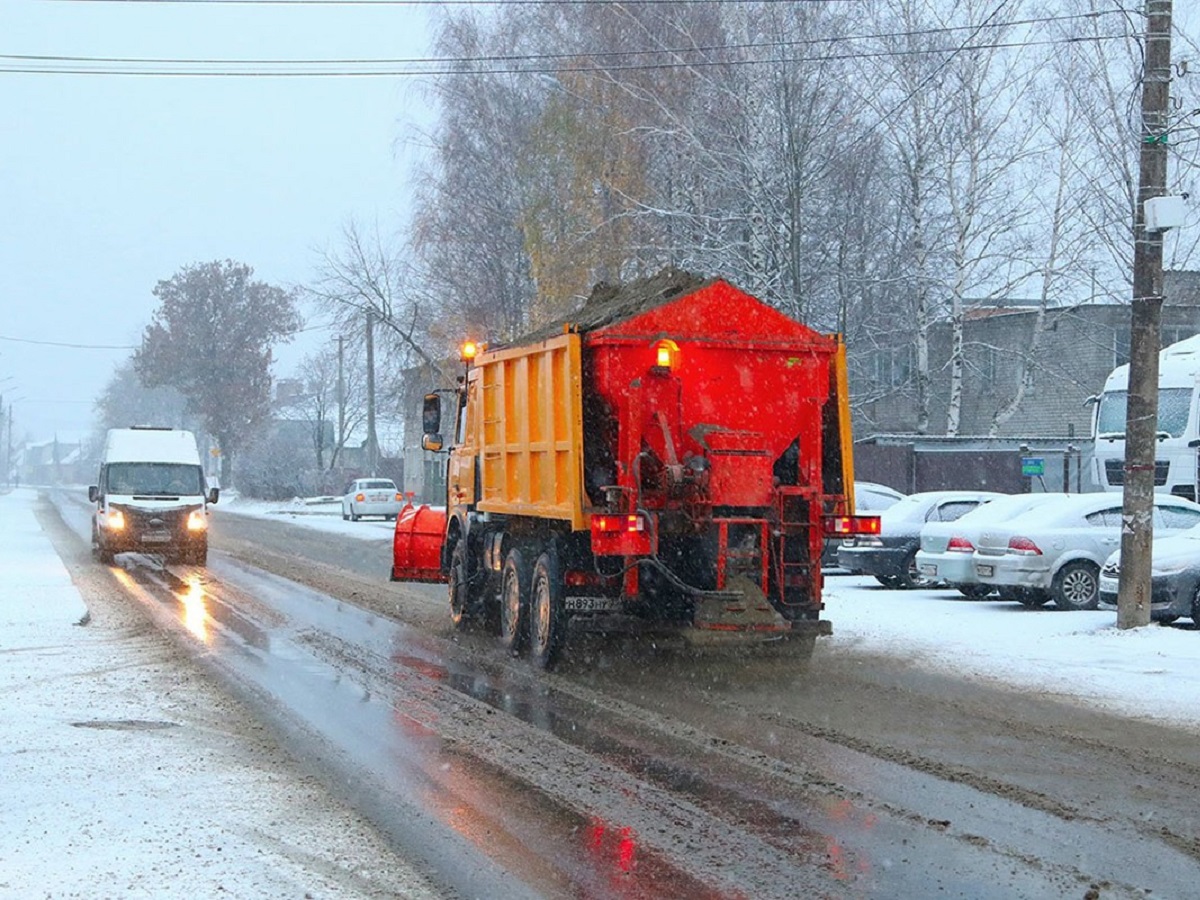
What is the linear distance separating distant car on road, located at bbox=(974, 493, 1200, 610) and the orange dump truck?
5.74 metres

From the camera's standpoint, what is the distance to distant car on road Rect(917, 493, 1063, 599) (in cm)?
1870

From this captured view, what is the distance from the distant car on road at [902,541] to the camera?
2159 cm

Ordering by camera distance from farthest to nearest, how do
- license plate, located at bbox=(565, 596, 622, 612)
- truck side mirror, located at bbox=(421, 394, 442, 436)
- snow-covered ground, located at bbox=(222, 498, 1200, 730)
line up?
truck side mirror, located at bbox=(421, 394, 442, 436)
license plate, located at bbox=(565, 596, 622, 612)
snow-covered ground, located at bbox=(222, 498, 1200, 730)

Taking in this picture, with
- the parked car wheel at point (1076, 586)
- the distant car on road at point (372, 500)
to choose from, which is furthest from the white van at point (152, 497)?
the distant car on road at point (372, 500)

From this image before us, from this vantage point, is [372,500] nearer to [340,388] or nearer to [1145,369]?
[340,388]

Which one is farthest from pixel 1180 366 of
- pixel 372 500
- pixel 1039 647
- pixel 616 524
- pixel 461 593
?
pixel 372 500

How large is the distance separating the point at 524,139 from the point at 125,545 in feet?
51.1

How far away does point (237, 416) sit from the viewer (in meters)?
80.2

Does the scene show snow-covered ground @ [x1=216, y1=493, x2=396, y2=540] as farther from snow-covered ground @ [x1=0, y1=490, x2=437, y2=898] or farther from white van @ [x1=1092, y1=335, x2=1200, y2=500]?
snow-covered ground @ [x1=0, y1=490, x2=437, y2=898]

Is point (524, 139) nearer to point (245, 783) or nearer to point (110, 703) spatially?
point (110, 703)

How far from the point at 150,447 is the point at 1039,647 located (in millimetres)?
18892

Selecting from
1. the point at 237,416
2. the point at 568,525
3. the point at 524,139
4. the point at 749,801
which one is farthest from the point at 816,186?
the point at 237,416

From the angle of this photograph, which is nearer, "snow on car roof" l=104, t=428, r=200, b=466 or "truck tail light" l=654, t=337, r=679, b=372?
"truck tail light" l=654, t=337, r=679, b=372

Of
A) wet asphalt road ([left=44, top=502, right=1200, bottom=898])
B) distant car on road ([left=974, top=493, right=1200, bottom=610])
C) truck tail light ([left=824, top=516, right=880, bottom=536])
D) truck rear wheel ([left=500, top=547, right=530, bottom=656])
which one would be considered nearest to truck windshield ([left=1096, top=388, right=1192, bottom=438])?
distant car on road ([left=974, top=493, right=1200, bottom=610])
